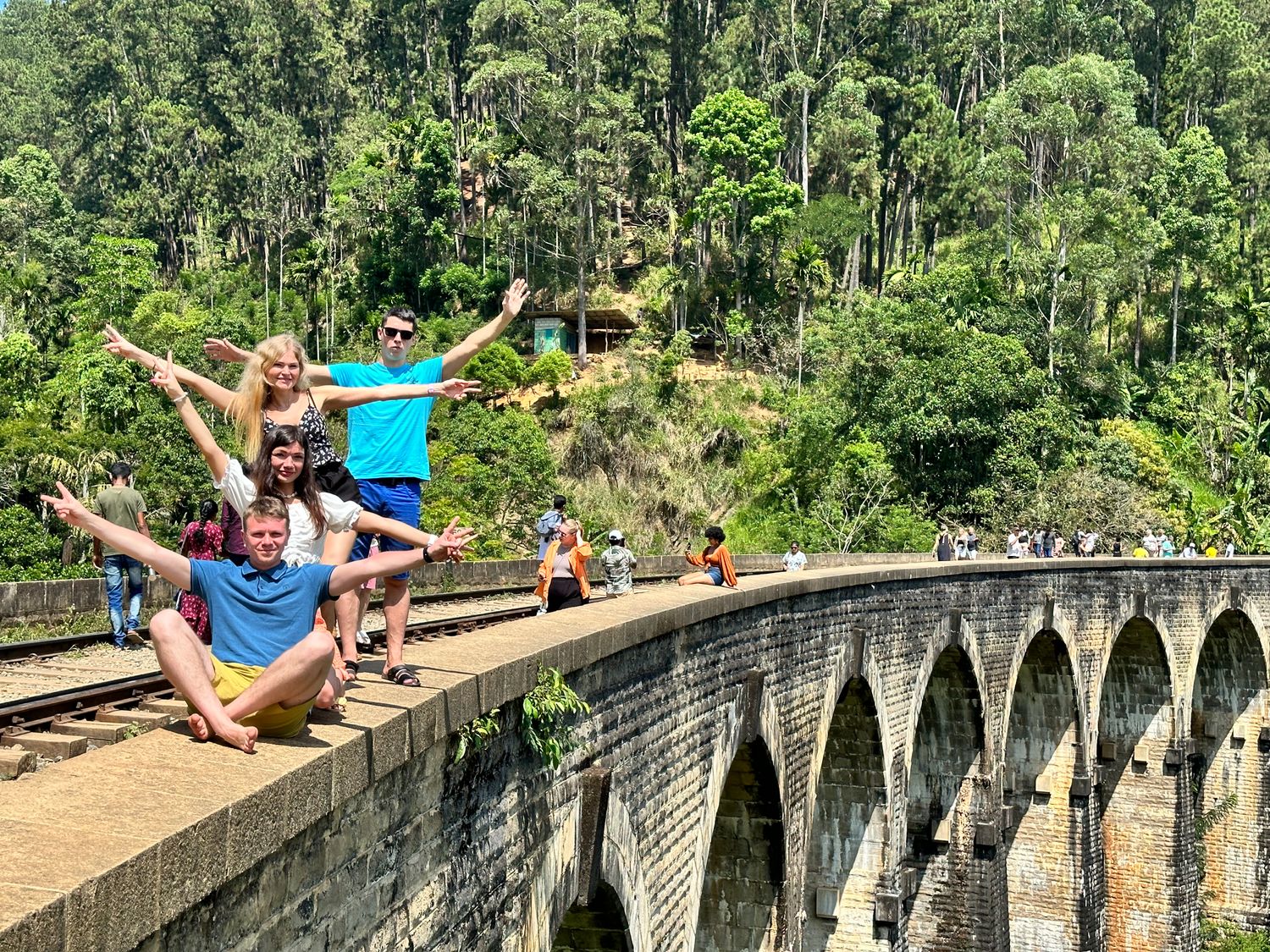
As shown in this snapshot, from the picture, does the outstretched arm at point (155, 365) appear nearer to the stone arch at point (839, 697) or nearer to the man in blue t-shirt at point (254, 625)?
the man in blue t-shirt at point (254, 625)

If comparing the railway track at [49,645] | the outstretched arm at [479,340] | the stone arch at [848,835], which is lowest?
the stone arch at [848,835]

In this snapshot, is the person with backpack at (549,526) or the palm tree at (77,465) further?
the palm tree at (77,465)

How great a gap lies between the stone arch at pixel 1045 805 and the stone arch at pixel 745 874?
A: 12.2 meters

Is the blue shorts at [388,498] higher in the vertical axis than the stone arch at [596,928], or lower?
higher

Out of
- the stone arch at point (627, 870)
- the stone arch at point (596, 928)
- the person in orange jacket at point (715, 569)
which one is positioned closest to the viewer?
the stone arch at point (627, 870)

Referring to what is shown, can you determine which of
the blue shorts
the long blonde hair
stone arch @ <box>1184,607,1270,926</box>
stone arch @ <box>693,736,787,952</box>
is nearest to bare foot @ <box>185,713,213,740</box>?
the long blonde hair

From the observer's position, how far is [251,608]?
5.11 meters

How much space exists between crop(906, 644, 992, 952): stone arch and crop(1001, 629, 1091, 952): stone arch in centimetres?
287

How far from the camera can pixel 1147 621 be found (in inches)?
1152

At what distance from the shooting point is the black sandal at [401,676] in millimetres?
6129

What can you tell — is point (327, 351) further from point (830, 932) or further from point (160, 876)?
point (160, 876)

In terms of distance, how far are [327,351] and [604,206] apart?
12321 millimetres

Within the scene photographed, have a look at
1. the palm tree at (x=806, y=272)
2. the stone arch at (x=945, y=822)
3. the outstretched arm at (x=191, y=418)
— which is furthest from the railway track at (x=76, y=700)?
the palm tree at (x=806, y=272)

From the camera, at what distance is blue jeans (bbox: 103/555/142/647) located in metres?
11.4
